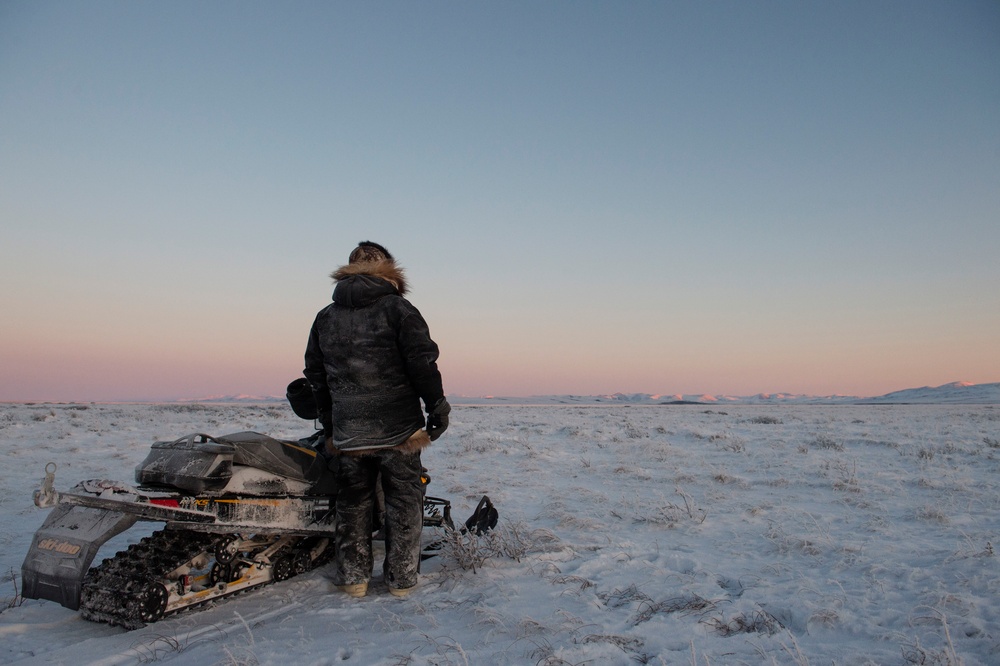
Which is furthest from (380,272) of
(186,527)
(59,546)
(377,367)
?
(59,546)

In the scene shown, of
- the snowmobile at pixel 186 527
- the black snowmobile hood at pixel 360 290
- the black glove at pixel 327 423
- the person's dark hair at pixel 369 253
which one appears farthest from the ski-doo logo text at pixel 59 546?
the person's dark hair at pixel 369 253

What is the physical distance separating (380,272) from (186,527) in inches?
82.5

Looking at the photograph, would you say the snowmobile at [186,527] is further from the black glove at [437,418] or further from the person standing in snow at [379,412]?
the black glove at [437,418]

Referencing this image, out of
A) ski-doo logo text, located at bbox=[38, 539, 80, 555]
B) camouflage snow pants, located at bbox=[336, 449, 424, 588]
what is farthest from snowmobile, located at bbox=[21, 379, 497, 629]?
camouflage snow pants, located at bbox=[336, 449, 424, 588]

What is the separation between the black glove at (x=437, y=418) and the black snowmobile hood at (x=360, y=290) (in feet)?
2.94

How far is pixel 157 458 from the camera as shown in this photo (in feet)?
12.2

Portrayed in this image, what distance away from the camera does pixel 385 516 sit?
4.11 m

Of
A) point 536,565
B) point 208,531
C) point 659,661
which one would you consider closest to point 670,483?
point 536,565

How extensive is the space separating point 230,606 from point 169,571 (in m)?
0.48

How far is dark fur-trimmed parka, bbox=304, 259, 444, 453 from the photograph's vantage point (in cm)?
404

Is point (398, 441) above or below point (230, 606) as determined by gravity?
above

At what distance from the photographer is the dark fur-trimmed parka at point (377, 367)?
4.04 metres

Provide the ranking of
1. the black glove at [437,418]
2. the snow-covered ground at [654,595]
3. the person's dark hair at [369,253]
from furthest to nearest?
the person's dark hair at [369,253] < the black glove at [437,418] < the snow-covered ground at [654,595]

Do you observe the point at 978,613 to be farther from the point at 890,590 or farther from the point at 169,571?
the point at 169,571
